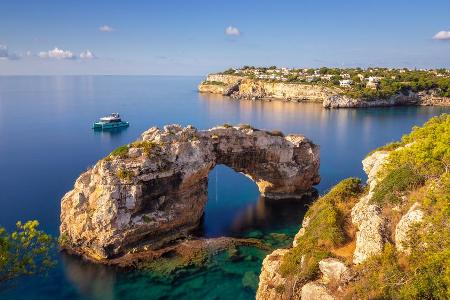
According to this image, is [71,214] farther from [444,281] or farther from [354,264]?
[444,281]

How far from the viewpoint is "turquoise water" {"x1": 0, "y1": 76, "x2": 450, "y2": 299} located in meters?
25.4

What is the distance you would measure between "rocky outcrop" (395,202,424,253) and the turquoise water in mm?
11646

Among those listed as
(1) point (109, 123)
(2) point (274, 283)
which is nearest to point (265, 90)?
(1) point (109, 123)

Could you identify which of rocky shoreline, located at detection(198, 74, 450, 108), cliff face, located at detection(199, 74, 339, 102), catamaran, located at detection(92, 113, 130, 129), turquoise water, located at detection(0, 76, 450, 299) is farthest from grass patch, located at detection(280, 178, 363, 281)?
cliff face, located at detection(199, 74, 339, 102)

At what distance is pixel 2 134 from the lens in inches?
2913

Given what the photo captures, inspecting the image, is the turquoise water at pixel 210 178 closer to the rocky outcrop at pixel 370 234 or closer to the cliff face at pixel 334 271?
the cliff face at pixel 334 271

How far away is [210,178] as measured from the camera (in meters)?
49.4

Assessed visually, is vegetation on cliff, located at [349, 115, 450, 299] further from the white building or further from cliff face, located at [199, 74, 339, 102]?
the white building

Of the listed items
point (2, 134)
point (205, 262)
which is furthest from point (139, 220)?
point (2, 134)

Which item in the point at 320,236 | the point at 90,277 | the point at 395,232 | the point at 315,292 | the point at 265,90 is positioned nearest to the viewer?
the point at 315,292

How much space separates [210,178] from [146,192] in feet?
64.6

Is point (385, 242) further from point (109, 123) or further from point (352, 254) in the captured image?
point (109, 123)

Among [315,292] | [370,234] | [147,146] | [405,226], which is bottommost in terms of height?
[315,292]

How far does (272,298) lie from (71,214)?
18.4 metres
